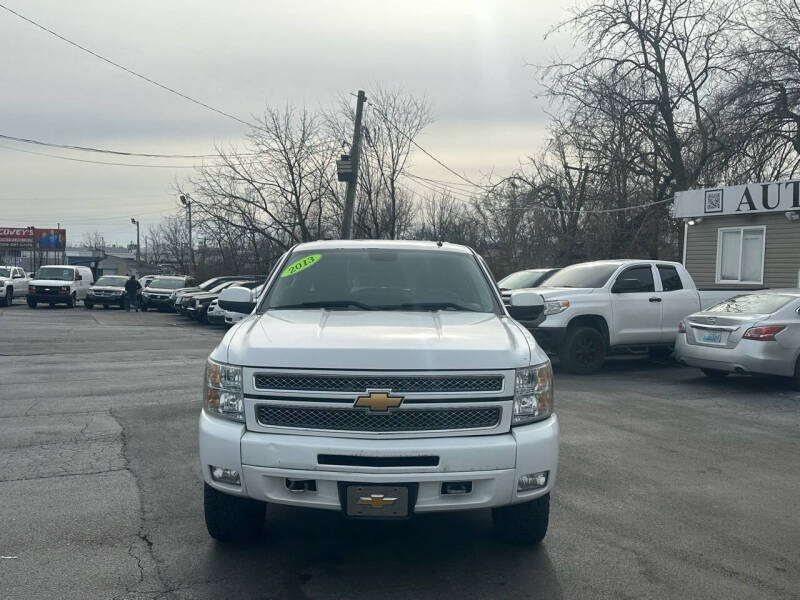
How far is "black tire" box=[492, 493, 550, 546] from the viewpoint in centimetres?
439

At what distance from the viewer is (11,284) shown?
3438cm

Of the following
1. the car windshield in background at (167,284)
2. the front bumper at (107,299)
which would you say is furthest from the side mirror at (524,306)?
the front bumper at (107,299)

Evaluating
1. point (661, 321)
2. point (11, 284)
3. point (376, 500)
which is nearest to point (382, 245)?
point (376, 500)

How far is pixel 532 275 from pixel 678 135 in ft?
62.0

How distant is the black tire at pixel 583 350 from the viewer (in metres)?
12.2

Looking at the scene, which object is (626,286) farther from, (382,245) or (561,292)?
(382,245)

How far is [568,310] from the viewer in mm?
12242

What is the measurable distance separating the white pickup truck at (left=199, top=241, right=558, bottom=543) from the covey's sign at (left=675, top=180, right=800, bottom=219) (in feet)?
52.8

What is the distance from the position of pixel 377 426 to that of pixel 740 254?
1824cm

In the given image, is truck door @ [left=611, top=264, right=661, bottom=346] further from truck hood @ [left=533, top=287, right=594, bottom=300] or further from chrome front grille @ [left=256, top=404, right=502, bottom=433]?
chrome front grille @ [left=256, top=404, right=502, bottom=433]

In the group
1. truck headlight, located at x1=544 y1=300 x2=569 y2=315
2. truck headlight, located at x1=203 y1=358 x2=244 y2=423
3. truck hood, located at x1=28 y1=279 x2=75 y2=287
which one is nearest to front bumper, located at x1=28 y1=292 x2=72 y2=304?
truck hood, located at x1=28 y1=279 x2=75 y2=287

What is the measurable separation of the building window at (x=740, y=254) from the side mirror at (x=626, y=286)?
26.2 feet

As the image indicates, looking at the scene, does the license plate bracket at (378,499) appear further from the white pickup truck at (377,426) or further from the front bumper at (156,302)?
the front bumper at (156,302)

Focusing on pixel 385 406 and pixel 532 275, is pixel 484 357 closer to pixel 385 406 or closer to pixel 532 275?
pixel 385 406
